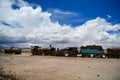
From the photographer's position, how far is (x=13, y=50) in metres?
75.1

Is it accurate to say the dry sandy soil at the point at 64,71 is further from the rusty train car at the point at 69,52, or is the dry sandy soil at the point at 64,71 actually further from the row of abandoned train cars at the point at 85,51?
the rusty train car at the point at 69,52

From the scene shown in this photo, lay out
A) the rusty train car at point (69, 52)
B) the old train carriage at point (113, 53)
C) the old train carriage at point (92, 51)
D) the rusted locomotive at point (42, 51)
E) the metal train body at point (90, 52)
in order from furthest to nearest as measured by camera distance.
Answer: the rusted locomotive at point (42, 51)
the rusty train car at point (69, 52)
the old train carriage at point (92, 51)
the metal train body at point (90, 52)
the old train carriage at point (113, 53)

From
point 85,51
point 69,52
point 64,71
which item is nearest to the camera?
point 64,71

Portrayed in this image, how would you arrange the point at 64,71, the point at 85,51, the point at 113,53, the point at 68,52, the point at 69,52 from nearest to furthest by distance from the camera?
the point at 64,71 < the point at 113,53 < the point at 85,51 < the point at 69,52 < the point at 68,52

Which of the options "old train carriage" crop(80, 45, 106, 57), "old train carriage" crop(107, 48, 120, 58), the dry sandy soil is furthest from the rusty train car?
the dry sandy soil

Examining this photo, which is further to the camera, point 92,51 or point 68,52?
point 68,52

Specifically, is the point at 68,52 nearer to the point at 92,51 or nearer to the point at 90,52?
the point at 90,52

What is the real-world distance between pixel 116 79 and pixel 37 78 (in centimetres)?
597

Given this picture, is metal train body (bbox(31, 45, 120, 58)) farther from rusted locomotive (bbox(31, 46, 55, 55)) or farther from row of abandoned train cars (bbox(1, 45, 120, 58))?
rusted locomotive (bbox(31, 46, 55, 55))

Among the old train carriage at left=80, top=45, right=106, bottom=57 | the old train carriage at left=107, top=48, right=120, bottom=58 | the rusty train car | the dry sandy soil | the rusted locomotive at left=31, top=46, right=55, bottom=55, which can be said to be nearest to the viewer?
the dry sandy soil

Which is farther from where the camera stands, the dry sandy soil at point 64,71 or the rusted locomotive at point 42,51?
the rusted locomotive at point 42,51

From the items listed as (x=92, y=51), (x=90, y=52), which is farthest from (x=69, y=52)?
(x=92, y=51)

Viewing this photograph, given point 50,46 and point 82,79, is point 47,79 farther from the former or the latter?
point 50,46

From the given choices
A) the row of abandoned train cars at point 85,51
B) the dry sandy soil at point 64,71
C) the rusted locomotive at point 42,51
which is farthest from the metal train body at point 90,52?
the dry sandy soil at point 64,71
